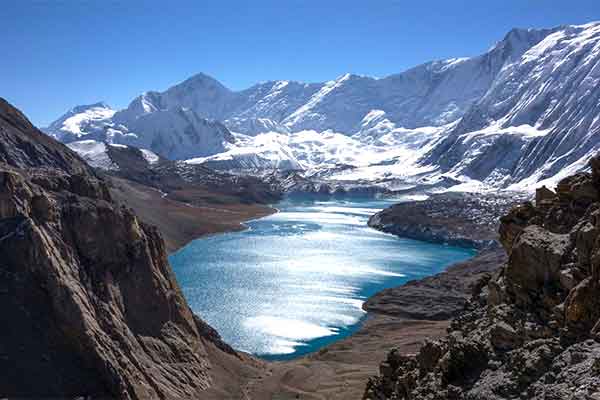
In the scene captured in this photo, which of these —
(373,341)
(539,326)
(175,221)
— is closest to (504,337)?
(539,326)

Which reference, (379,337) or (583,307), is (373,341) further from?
(583,307)

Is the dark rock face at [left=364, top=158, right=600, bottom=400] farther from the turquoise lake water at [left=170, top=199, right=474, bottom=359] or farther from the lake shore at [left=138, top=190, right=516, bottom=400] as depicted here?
the turquoise lake water at [left=170, top=199, right=474, bottom=359]

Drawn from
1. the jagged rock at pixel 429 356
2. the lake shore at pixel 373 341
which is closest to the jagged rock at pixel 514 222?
the lake shore at pixel 373 341

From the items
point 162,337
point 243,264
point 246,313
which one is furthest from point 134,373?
point 243,264

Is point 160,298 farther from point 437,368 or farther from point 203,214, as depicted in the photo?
point 203,214

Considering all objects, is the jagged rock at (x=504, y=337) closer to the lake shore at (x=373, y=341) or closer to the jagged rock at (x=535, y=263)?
the jagged rock at (x=535, y=263)

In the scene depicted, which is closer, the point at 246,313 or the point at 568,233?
the point at 568,233

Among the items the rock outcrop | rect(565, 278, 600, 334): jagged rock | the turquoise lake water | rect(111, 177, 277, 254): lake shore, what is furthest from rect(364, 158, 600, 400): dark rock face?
the rock outcrop
